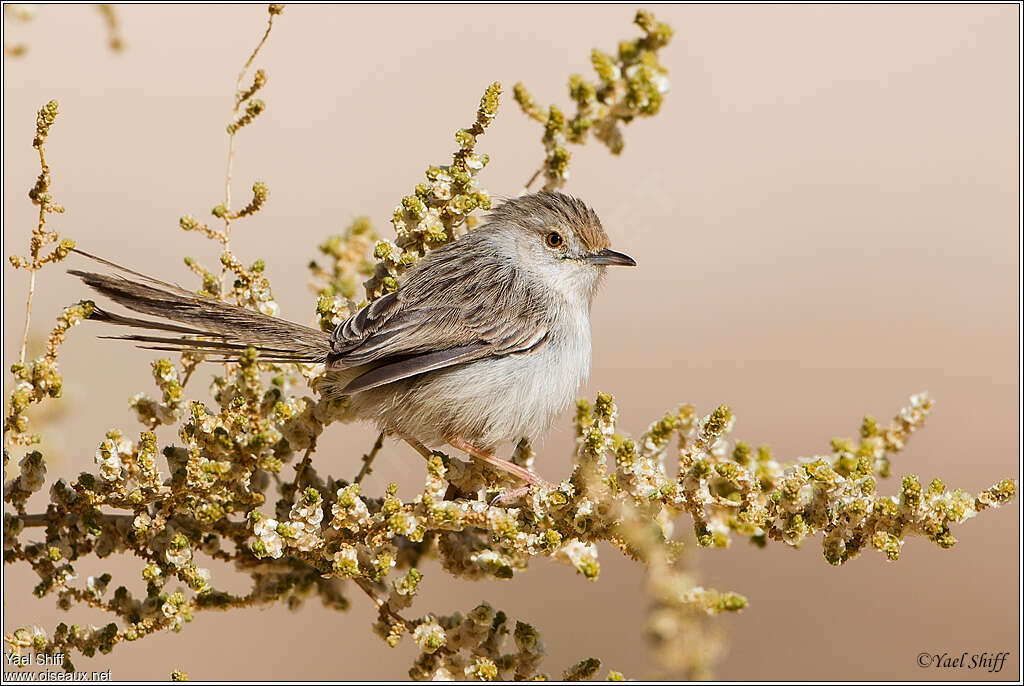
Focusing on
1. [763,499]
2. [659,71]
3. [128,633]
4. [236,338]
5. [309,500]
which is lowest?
[128,633]

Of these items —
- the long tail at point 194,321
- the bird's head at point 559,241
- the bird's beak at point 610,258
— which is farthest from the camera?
the bird's head at point 559,241

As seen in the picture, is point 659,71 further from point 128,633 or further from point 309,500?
point 128,633

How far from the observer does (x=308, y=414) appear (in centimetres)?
250

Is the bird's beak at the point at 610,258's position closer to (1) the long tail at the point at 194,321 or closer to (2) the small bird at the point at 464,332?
(2) the small bird at the point at 464,332

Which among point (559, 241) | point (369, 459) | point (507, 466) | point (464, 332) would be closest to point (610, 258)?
point (559, 241)

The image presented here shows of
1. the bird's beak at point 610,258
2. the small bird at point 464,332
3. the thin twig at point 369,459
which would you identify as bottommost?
the thin twig at point 369,459

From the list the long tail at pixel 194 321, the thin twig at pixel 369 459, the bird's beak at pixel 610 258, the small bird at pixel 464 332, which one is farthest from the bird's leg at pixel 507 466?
the bird's beak at pixel 610 258

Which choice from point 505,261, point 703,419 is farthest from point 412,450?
point 703,419

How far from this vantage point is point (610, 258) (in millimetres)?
3506

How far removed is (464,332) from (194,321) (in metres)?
0.91

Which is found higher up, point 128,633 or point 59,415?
point 59,415

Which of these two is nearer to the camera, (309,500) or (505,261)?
(309,500)

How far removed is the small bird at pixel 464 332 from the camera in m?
2.66

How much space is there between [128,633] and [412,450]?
49.5 inches
